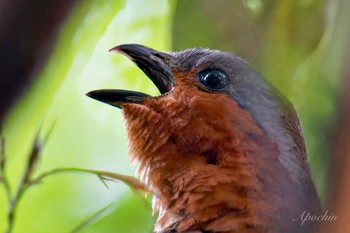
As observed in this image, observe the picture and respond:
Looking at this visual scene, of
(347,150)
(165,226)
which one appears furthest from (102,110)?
(347,150)

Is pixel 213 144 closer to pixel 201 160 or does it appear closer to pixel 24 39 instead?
pixel 201 160

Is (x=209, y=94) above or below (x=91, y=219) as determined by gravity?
above

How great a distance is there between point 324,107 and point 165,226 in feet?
0.73

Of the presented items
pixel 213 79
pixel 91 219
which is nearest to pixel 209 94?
pixel 213 79

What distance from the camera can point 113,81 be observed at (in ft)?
2.85

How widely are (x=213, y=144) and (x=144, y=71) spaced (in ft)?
0.38

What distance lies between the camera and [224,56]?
2.85 feet

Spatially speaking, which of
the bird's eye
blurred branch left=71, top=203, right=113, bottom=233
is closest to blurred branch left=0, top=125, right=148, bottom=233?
blurred branch left=71, top=203, right=113, bottom=233

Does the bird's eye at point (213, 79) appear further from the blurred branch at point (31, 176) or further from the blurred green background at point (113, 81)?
the blurred branch at point (31, 176)

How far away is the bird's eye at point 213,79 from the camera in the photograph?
896mm

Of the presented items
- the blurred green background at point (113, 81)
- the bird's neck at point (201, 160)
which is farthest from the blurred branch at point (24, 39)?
the bird's neck at point (201, 160)

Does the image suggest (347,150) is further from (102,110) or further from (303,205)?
(102,110)

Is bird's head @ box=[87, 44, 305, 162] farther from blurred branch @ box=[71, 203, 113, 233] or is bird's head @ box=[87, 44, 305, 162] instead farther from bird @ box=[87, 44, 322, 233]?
blurred branch @ box=[71, 203, 113, 233]

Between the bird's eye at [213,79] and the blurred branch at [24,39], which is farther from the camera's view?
the bird's eye at [213,79]
